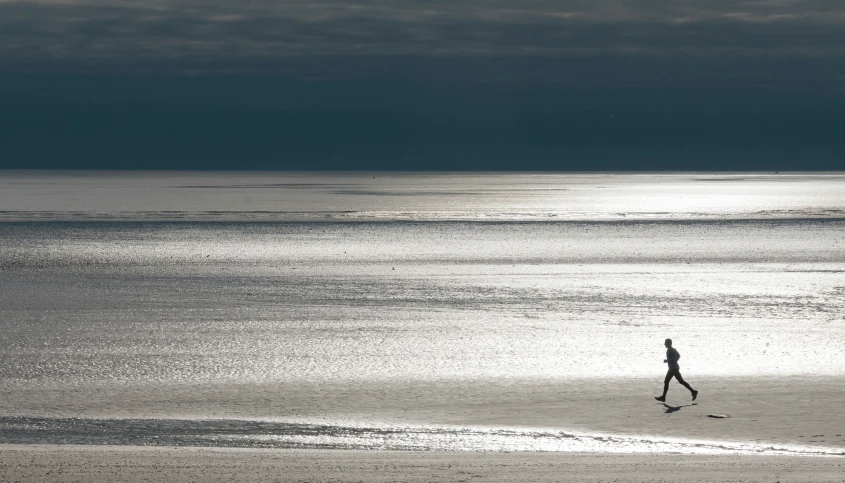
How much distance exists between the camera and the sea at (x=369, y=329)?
17109mm

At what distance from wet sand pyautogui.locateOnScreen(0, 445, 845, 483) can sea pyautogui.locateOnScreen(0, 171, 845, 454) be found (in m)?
0.85

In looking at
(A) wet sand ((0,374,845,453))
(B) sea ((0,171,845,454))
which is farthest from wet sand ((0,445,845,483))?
(A) wet sand ((0,374,845,453))

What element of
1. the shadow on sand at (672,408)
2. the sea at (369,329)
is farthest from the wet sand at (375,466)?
the shadow on sand at (672,408)

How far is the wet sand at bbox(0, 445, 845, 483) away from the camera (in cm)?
1298

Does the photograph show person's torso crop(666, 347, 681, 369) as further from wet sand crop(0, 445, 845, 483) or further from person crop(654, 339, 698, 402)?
wet sand crop(0, 445, 845, 483)

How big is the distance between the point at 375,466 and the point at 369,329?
1364 centimetres

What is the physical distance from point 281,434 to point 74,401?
497 centimetres

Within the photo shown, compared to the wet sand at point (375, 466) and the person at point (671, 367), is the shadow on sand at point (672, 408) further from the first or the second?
the wet sand at point (375, 466)

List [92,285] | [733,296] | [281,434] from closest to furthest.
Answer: [281,434] → [733,296] → [92,285]

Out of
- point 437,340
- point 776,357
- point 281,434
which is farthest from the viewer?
point 437,340

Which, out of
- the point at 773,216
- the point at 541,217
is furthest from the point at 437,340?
the point at 773,216

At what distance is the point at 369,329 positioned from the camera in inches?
1073

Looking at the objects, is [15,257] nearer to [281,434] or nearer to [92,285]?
[92,285]

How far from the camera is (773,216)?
84.4 m
